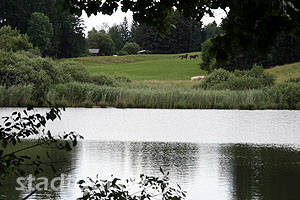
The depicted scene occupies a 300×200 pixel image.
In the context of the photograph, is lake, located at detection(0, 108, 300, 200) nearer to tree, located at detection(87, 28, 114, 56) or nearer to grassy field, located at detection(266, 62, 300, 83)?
grassy field, located at detection(266, 62, 300, 83)

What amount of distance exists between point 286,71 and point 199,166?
33.8 m

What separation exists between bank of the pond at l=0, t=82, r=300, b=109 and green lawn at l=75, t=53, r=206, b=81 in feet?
72.1

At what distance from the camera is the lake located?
754 centimetres

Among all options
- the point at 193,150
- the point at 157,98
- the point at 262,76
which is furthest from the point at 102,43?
the point at 193,150

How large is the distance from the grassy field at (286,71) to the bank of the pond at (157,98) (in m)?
15.7

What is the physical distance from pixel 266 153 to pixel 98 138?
14.1 feet

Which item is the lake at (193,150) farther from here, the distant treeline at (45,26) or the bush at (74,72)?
the distant treeline at (45,26)

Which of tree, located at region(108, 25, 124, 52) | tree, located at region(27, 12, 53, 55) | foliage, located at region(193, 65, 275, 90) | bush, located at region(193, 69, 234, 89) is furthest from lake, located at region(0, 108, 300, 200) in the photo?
tree, located at region(108, 25, 124, 52)

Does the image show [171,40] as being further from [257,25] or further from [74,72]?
[257,25]

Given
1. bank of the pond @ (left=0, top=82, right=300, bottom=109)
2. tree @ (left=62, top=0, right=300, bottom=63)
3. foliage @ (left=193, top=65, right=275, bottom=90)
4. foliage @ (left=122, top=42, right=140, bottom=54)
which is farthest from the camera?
foliage @ (left=122, top=42, right=140, bottom=54)

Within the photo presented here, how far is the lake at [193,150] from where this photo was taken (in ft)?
24.7

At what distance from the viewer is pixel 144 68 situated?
5516cm

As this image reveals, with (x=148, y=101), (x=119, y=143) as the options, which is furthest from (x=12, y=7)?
(x=119, y=143)

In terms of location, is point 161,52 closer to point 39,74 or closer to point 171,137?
→ point 39,74
